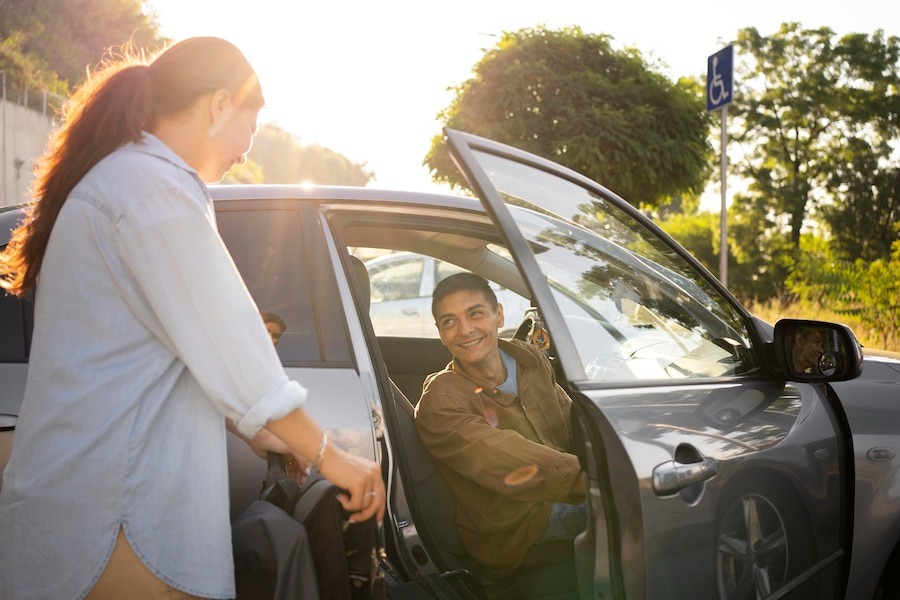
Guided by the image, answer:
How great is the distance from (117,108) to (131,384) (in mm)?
486

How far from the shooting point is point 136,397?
54.4 inches

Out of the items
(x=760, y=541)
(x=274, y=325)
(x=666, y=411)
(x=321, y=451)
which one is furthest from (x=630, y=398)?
(x=274, y=325)

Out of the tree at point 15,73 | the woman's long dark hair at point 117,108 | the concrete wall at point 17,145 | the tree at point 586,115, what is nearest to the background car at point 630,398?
the woman's long dark hair at point 117,108

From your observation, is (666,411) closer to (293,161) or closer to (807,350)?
(807,350)

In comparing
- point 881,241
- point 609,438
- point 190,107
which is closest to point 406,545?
point 609,438

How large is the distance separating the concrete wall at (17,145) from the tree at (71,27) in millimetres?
6541

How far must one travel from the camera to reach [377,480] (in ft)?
4.97

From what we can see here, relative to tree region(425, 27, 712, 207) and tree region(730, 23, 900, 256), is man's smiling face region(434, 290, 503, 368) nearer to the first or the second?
tree region(425, 27, 712, 207)

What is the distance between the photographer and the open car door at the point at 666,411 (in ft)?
5.97

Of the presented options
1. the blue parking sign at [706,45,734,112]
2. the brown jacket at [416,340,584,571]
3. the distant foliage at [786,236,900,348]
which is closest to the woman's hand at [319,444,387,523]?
the brown jacket at [416,340,584,571]

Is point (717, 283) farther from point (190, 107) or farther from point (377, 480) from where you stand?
point (190, 107)

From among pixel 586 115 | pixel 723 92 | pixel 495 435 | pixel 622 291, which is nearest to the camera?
pixel 622 291

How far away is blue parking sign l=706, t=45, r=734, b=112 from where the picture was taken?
29.1ft

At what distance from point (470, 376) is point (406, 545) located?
696mm
